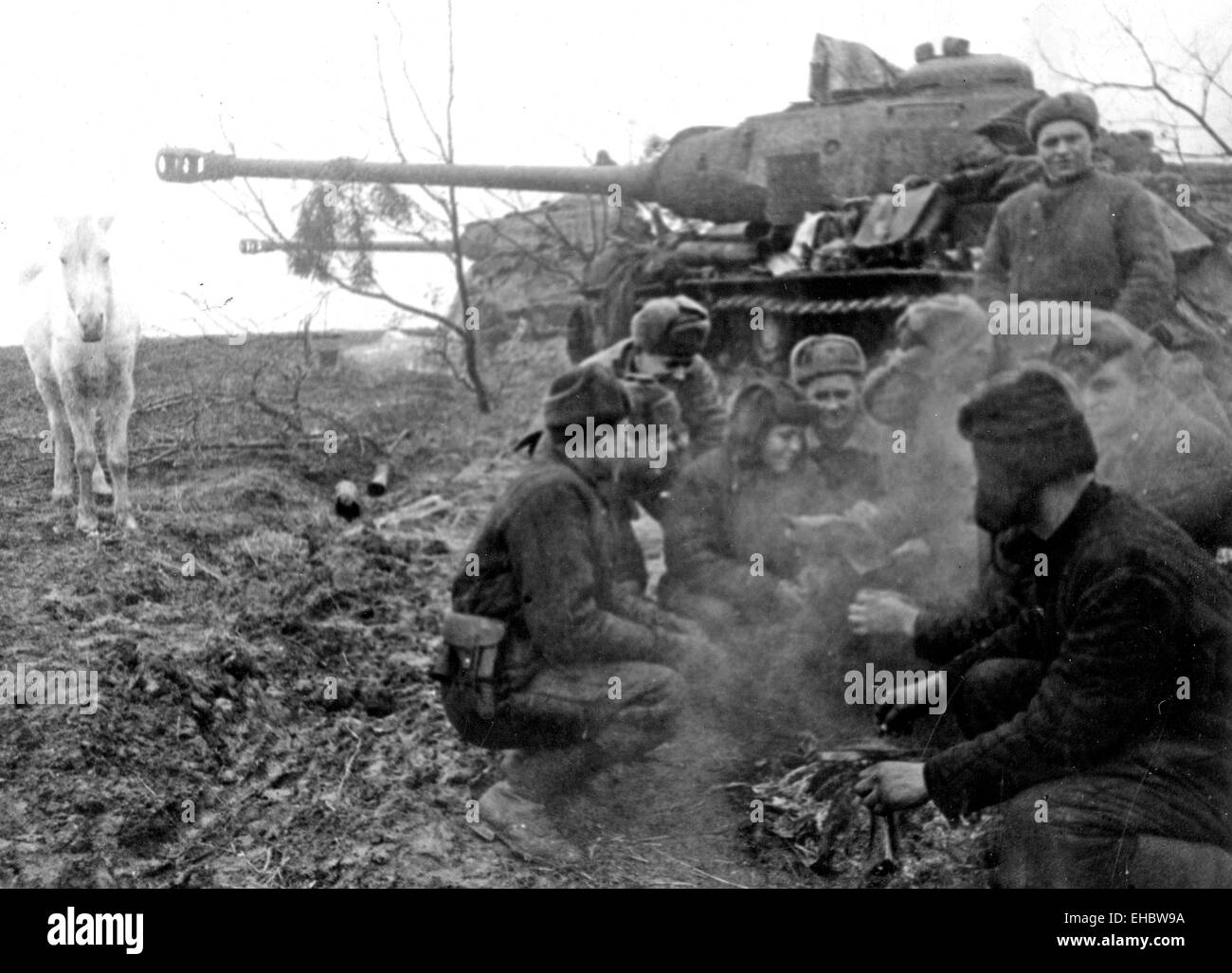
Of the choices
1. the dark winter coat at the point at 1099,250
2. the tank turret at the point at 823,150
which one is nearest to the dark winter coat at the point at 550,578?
the dark winter coat at the point at 1099,250

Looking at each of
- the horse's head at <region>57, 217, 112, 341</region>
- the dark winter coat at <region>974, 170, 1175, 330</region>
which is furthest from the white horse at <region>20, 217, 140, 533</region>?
the dark winter coat at <region>974, 170, 1175, 330</region>

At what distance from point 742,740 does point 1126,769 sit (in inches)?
42.4

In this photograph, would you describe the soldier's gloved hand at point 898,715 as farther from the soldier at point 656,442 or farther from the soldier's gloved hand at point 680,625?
the soldier at point 656,442

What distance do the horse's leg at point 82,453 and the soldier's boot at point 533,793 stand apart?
1.35 meters

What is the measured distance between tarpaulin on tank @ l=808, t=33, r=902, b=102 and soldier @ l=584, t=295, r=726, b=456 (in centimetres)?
94

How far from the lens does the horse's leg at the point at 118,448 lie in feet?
13.2

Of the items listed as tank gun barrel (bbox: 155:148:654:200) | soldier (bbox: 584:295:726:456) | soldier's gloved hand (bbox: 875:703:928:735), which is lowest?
soldier's gloved hand (bbox: 875:703:928:735)

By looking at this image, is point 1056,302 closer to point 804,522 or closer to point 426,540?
point 804,522

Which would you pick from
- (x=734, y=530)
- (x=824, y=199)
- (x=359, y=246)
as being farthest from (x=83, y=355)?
(x=824, y=199)

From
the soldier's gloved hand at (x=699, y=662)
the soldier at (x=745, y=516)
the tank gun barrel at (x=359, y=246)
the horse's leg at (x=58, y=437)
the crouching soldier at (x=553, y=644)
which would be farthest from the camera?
the tank gun barrel at (x=359, y=246)

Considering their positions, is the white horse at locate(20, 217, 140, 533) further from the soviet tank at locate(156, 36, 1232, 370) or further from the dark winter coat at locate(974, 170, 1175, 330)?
the dark winter coat at locate(974, 170, 1175, 330)

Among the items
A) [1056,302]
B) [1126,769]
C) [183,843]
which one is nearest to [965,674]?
[1126,769]

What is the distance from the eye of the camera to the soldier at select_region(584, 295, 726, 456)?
4.46 meters
